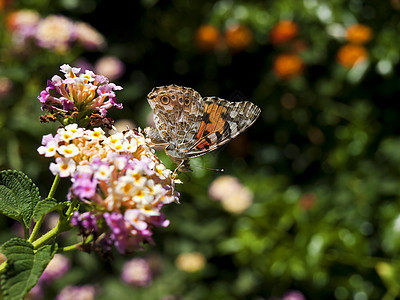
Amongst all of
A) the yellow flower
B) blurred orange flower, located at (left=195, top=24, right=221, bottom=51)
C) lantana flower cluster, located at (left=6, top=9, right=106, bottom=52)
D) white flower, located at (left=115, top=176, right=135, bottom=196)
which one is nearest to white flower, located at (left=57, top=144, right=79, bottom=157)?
white flower, located at (left=115, top=176, right=135, bottom=196)

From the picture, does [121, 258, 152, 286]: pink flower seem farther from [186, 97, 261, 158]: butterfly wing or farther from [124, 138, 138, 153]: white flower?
[124, 138, 138, 153]: white flower

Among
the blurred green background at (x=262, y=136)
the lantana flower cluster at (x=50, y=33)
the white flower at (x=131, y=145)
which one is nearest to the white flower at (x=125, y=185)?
the white flower at (x=131, y=145)

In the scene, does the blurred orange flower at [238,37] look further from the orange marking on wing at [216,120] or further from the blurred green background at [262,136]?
the orange marking on wing at [216,120]

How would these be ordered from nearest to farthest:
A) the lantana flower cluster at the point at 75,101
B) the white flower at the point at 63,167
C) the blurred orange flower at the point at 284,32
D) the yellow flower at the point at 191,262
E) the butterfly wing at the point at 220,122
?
the white flower at the point at 63,167 → the lantana flower cluster at the point at 75,101 → the butterfly wing at the point at 220,122 → the yellow flower at the point at 191,262 → the blurred orange flower at the point at 284,32

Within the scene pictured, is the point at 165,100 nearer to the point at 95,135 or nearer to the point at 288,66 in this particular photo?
the point at 95,135

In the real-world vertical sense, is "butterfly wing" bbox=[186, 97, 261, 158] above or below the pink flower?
above

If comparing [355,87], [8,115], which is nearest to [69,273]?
[8,115]
